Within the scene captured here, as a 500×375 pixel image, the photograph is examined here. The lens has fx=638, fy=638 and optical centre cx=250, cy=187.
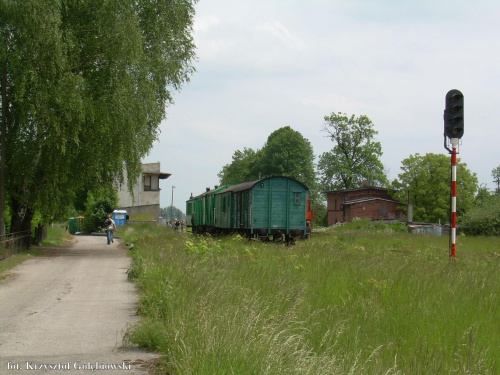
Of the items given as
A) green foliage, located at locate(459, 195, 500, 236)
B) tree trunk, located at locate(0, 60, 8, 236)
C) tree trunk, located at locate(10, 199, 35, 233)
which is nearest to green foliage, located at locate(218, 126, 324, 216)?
green foliage, located at locate(459, 195, 500, 236)

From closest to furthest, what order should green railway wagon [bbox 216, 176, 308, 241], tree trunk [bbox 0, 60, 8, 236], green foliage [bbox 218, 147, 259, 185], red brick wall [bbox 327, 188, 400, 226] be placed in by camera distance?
tree trunk [bbox 0, 60, 8, 236] → green railway wagon [bbox 216, 176, 308, 241] → red brick wall [bbox 327, 188, 400, 226] → green foliage [bbox 218, 147, 259, 185]

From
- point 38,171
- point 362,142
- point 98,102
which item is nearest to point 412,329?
point 98,102

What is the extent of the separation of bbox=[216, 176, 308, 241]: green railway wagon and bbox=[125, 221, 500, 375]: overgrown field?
1664 centimetres

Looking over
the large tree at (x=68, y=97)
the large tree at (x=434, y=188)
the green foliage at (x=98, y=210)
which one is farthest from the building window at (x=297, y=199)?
the large tree at (x=434, y=188)

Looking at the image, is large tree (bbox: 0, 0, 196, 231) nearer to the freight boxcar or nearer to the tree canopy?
the freight boxcar

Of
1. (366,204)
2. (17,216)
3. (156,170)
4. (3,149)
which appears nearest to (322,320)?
(3,149)

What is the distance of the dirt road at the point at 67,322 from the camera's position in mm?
6195

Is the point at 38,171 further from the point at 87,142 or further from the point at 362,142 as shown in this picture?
the point at 362,142

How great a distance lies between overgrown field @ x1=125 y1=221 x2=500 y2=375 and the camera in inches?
202

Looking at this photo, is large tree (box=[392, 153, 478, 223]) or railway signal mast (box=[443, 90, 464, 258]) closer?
railway signal mast (box=[443, 90, 464, 258])

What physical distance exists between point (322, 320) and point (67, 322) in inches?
144

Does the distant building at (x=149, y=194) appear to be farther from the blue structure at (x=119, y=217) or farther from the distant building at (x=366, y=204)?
the distant building at (x=366, y=204)

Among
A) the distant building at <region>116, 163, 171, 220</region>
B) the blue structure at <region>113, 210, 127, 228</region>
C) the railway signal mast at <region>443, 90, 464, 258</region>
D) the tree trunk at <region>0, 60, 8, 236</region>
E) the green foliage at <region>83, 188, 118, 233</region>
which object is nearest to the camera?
the railway signal mast at <region>443, 90, 464, 258</region>

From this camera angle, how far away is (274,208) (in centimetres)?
2905
